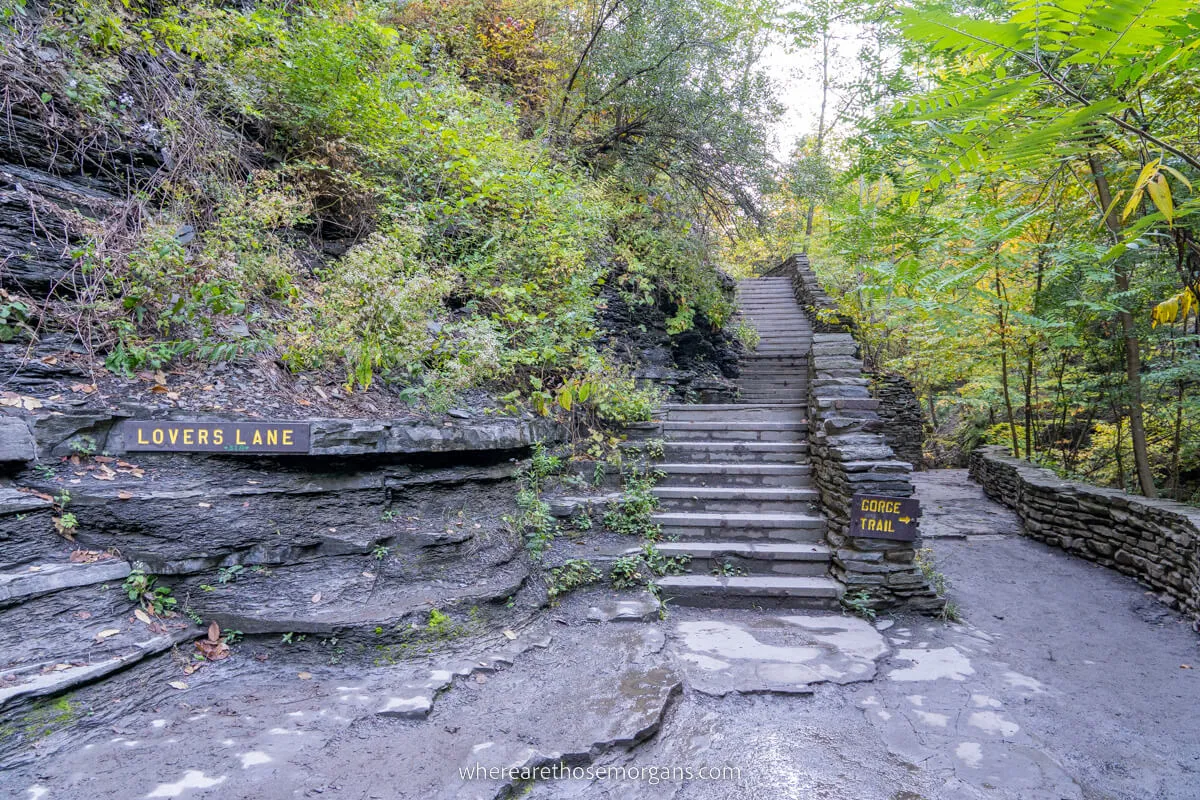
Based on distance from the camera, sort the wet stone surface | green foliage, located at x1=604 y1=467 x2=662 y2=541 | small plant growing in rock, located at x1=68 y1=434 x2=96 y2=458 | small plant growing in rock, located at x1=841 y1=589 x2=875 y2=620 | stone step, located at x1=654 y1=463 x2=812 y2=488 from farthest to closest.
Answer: stone step, located at x1=654 y1=463 x2=812 y2=488, green foliage, located at x1=604 y1=467 x2=662 y2=541, small plant growing in rock, located at x1=841 y1=589 x2=875 y2=620, small plant growing in rock, located at x1=68 y1=434 x2=96 y2=458, the wet stone surface

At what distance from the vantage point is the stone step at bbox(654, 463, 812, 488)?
6156mm

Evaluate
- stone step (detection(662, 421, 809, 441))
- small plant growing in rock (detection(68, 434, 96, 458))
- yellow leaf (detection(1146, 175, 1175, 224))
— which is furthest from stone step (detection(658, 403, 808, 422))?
yellow leaf (detection(1146, 175, 1175, 224))

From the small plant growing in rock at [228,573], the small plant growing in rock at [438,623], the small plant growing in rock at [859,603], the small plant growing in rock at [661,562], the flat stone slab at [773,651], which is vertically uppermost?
the small plant growing in rock at [228,573]

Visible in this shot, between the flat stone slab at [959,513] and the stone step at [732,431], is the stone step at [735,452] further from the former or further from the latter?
the flat stone slab at [959,513]

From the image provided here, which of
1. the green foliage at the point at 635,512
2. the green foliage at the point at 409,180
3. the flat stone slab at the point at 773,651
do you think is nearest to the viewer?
the flat stone slab at the point at 773,651

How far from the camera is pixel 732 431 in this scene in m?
6.91

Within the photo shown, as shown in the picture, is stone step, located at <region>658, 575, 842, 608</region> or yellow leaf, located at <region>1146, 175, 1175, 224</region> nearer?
yellow leaf, located at <region>1146, 175, 1175, 224</region>

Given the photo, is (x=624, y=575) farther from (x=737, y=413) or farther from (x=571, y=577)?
(x=737, y=413)

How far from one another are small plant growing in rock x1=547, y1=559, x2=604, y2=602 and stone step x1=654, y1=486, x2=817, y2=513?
52.3 inches

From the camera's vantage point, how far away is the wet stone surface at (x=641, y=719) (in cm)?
242

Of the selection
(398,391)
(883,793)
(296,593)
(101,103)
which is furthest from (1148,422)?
(101,103)

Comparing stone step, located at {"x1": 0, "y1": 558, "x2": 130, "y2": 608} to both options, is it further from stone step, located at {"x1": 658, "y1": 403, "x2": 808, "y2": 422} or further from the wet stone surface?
stone step, located at {"x1": 658, "y1": 403, "x2": 808, "y2": 422}

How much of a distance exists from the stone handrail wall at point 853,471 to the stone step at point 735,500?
0.75 ft

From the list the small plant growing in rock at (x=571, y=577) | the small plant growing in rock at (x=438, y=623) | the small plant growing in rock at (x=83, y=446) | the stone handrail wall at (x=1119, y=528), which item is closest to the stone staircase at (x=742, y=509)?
the small plant growing in rock at (x=571, y=577)
